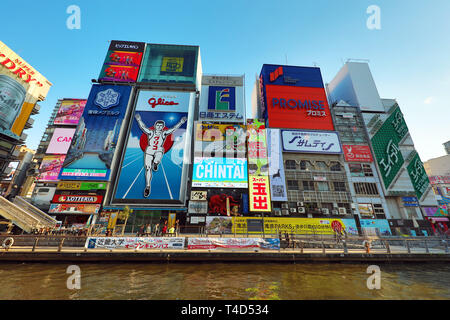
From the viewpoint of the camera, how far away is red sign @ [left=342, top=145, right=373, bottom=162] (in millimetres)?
38453

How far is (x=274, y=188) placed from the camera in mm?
34344

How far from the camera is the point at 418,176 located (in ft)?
124

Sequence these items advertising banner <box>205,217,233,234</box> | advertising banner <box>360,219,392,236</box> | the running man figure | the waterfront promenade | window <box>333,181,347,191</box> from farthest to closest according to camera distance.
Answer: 1. window <box>333,181,347,191</box>
2. the running man figure
3. advertising banner <box>360,219,392,236</box>
4. advertising banner <box>205,217,233,234</box>
5. the waterfront promenade

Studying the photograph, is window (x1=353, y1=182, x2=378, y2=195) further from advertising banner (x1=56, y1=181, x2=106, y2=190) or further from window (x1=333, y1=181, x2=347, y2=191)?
advertising banner (x1=56, y1=181, x2=106, y2=190)

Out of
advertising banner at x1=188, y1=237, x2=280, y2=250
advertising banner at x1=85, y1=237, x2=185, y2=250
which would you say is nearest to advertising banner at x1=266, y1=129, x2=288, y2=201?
advertising banner at x1=188, y1=237, x2=280, y2=250

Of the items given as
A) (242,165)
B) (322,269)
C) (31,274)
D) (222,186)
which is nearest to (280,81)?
(242,165)

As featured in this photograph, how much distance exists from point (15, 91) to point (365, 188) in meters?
72.3

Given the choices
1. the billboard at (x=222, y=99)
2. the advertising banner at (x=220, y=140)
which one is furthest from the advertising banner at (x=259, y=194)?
the billboard at (x=222, y=99)

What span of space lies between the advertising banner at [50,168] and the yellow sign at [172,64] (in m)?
33.2

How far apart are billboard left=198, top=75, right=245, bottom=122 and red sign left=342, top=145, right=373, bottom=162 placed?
23.4 m

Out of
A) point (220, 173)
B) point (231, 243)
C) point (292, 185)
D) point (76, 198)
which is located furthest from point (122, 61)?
point (231, 243)

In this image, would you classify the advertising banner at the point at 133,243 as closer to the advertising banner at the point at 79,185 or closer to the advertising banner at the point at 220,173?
the advertising banner at the point at 220,173

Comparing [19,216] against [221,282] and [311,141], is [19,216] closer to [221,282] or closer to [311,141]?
[221,282]

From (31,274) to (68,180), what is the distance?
26639 millimetres
